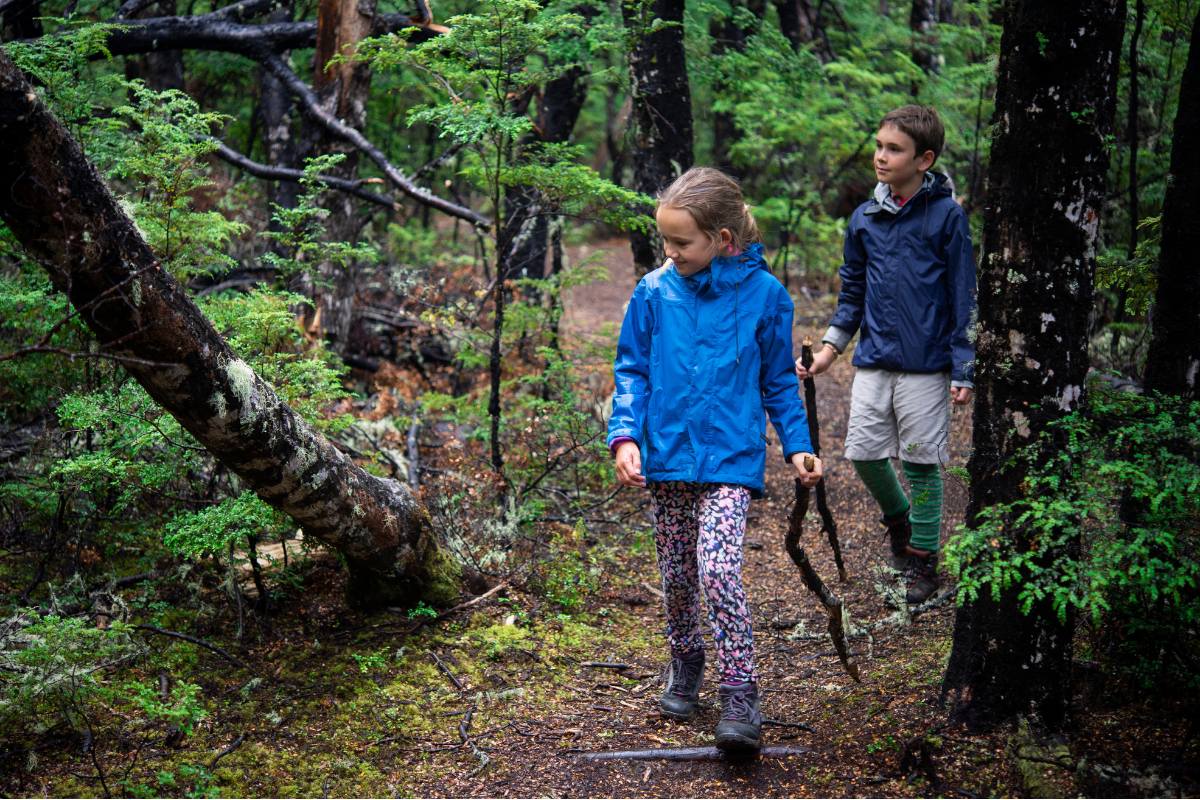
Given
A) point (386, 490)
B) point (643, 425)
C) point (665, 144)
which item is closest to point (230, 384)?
point (386, 490)

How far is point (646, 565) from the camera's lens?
6.11 m

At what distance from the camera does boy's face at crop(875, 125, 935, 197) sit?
4.53 metres

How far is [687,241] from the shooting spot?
11.6 feet

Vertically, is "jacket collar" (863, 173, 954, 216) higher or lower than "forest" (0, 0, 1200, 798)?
higher

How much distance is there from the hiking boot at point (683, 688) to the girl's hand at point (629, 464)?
3.12 ft

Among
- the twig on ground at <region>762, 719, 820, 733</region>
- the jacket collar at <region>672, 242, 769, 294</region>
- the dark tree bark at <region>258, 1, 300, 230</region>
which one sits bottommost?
the twig on ground at <region>762, 719, 820, 733</region>

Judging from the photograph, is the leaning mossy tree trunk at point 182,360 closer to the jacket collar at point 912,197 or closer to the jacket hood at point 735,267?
the jacket hood at point 735,267

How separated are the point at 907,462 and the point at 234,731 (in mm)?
3527

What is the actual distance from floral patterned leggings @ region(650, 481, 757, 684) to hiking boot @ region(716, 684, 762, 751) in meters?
0.04

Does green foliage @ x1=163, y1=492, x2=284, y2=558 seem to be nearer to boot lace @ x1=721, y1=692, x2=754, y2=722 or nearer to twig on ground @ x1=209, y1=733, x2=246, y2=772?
twig on ground @ x1=209, y1=733, x2=246, y2=772

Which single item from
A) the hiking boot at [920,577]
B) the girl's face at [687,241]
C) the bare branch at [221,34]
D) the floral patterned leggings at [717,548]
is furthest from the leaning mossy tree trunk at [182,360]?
the bare branch at [221,34]

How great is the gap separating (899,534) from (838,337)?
125 cm

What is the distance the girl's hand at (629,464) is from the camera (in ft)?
11.3

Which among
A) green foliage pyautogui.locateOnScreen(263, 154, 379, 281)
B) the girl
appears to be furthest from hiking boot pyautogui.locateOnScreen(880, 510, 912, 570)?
green foliage pyautogui.locateOnScreen(263, 154, 379, 281)
